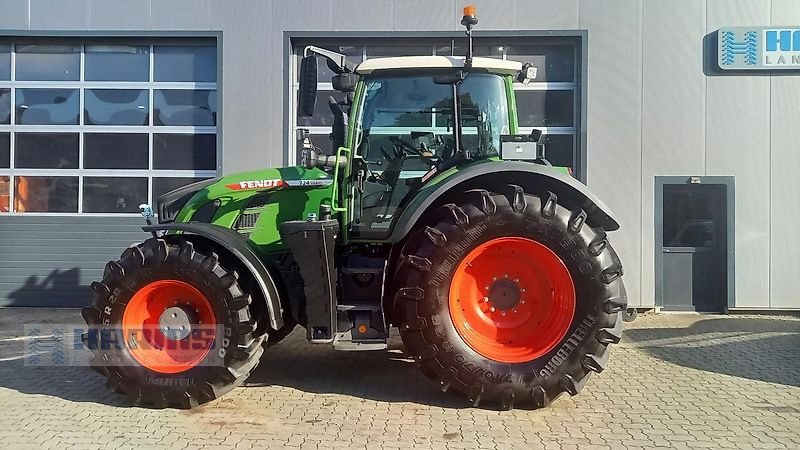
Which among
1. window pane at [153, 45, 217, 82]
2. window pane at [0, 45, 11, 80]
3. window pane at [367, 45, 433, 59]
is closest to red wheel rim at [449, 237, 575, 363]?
window pane at [367, 45, 433, 59]

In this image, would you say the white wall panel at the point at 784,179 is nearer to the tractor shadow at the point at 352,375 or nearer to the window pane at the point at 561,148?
the window pane at the point at 561,148

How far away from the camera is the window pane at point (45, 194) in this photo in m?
9.95

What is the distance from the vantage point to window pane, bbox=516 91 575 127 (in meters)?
9.68

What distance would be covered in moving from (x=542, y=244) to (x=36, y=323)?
7.15 meters

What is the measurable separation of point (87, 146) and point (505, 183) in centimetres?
747

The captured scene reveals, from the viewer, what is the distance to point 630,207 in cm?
934

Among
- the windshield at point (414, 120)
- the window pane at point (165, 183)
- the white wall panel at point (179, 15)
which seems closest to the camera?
the windshield at point (414, 120)

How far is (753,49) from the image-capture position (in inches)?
360

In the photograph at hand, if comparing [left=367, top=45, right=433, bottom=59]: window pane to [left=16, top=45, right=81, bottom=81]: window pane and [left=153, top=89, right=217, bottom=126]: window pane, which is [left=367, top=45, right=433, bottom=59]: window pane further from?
[left=16, top=45, right=81, bottom=81]: window pane

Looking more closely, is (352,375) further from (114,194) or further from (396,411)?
(114,194)

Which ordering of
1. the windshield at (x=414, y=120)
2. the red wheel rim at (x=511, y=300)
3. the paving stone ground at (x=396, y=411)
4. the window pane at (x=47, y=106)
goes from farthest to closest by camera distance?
the window pane at (x=47, y=106), the windshield at (x=414, y=120), the red wheel rim at (x=511, y=300), the paving stone ground at (x=396, y=411)

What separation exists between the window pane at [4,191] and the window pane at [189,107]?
2.56m

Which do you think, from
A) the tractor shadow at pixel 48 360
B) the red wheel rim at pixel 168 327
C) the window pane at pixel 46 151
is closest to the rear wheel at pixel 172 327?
the red wheel rim at pixel 168 327

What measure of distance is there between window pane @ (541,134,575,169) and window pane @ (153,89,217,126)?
500 centimetres
